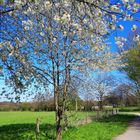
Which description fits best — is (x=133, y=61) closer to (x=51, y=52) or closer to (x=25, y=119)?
(x=25, y=119)

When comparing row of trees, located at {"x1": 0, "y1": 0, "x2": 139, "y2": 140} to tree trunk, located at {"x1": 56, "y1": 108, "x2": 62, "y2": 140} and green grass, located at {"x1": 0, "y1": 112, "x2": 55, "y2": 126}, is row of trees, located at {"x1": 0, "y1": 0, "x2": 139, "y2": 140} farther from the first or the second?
green grass, located at {"x1": 0, "y1": 112, "x2": 55, "y2": 126}

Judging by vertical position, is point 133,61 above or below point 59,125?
above

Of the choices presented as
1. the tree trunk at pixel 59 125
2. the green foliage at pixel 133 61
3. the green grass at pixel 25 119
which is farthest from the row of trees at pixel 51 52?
the green foliage at pixel 133 61

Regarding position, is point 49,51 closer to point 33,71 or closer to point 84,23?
point 33,71

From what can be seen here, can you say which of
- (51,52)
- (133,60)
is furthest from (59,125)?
(133,60)

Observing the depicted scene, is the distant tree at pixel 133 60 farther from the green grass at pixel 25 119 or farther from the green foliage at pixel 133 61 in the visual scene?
the green grass at pixel 25 119

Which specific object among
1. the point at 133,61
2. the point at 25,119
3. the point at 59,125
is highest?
the point at 133,61

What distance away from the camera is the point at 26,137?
63.6 feet

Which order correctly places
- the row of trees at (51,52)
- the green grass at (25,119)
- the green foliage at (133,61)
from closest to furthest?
1. the row of trees at (51,52)
2. the green grass at (25,119)
3. the green foliage at (133,61)

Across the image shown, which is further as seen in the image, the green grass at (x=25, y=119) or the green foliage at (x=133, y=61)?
the green foliage at (x=133, y=61)

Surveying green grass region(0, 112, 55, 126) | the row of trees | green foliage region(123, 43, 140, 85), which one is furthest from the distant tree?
the row of trees

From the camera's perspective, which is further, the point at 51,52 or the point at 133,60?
the point at 133,60

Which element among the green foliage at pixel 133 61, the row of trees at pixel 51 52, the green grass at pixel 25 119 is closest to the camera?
the row of trees at pixel 51 52

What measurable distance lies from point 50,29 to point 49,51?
1.63 m
